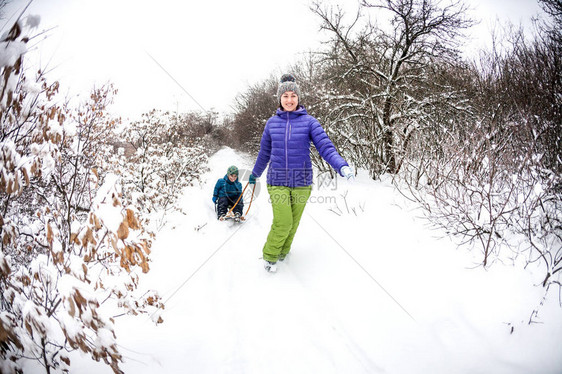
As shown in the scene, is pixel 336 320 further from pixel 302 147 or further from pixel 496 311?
pixel 302 147

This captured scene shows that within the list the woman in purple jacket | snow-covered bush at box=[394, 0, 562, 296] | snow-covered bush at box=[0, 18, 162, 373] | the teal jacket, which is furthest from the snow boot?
the teal jacket

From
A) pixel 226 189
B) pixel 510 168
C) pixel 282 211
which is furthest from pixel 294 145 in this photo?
pixel 226 189

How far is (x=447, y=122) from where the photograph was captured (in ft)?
19.3

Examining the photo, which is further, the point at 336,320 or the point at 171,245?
the point at 171,245

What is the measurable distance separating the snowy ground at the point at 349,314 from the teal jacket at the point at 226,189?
1.69 metres

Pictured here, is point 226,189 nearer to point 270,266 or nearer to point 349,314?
point 270,266

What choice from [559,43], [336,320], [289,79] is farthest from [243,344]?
[559,43]

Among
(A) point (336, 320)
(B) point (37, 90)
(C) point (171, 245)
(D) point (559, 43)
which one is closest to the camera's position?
(B) point (37, 90)

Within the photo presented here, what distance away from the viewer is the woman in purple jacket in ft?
9.04

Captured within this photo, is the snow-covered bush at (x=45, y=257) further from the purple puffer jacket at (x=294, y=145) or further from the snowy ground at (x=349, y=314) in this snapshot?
the purple puffer jacket at (x=294, y=145)

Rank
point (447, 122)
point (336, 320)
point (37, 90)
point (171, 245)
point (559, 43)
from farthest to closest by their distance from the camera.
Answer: point (447, 122)
point (559, 43)
point (171, 245)
point (336, 320)
point (37, 90)

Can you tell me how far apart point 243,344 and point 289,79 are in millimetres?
2707

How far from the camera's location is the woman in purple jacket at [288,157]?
9.04ft

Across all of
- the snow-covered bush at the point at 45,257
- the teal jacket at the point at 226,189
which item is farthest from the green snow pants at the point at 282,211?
the teal jacket at the point at 226,189
